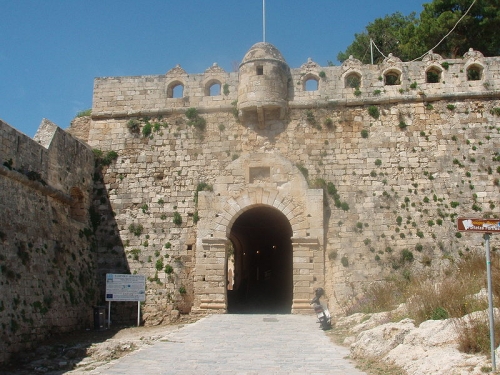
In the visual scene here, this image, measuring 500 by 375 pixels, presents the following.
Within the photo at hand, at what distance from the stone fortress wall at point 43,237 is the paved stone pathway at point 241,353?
12.0 ft

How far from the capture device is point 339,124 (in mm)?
17719

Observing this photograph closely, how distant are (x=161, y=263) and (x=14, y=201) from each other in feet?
16.2

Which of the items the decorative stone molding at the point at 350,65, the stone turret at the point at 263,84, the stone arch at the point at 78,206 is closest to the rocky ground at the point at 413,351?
the stone turret at the point at 263,84

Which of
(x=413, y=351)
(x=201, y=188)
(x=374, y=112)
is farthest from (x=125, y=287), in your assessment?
(x=413, y=351)

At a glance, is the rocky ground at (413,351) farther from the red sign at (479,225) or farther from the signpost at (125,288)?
the signpost at (125,288)

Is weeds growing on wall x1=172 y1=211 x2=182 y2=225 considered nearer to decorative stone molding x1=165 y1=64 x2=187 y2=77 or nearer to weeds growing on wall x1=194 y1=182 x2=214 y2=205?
weeds growing on wall x1=194 y1=182 x2=214 y2=205

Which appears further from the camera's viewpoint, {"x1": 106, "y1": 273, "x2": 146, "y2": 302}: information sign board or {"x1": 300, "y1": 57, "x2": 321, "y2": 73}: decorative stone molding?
{"x1": 300, "y1": 57, "x2": 321, "y2": 73}: decorative stone molding

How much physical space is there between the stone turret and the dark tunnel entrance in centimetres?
374

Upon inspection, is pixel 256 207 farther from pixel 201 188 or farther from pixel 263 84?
pixel 263 84

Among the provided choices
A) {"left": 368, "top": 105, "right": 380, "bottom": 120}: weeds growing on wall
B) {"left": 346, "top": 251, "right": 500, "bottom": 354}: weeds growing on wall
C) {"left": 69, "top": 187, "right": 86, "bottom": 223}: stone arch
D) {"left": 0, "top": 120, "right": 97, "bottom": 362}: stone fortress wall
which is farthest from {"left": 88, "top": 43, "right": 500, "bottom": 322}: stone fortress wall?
{"left": 0, "top": 120, "right": 97, "bottom": 362}: stone fortress wall

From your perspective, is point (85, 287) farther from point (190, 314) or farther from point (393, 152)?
point (393, 152)

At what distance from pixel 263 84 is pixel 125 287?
7.35 m

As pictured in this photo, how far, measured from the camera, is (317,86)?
18.1 metres

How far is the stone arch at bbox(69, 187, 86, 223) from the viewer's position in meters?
17.1
